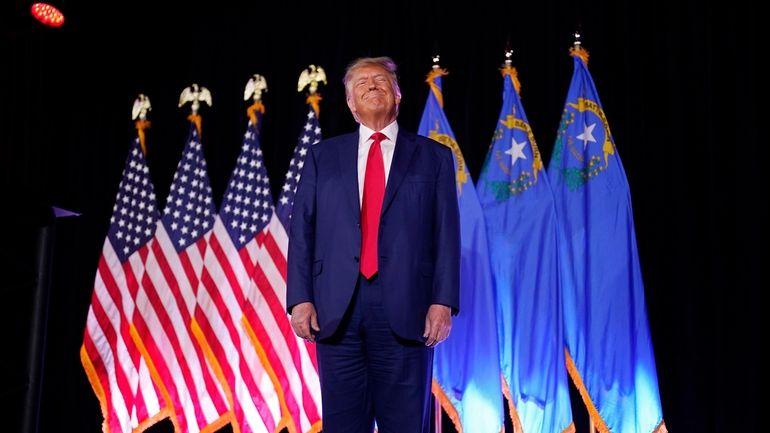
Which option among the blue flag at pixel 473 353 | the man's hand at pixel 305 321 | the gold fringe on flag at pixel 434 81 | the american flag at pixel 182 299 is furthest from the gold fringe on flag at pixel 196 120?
the man's hand at pixel 305 321

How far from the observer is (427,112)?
3711 mm

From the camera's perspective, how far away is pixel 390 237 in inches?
90.3

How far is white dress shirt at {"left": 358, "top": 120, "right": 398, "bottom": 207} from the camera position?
244 centimetres

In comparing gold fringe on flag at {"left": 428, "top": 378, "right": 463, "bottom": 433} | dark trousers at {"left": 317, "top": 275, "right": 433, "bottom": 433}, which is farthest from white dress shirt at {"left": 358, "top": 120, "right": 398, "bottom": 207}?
gold fringe on flag at {"left": 428, "top": 378, "right": 463, "bottom": 433}

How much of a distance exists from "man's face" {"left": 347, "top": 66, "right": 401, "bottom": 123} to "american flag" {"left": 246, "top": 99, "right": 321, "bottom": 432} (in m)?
1.24

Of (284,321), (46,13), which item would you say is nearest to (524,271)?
(284,321)

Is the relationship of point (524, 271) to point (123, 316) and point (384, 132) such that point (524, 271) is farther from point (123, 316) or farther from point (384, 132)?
point (123, 316)

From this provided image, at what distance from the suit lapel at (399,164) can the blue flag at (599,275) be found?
4.15 feet

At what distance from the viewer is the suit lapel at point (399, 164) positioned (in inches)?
92.1

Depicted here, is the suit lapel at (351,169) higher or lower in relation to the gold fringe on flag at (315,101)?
lower

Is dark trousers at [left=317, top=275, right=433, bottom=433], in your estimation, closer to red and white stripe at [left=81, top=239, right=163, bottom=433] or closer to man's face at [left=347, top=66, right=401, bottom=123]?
man's face at [left=347, top=66, right=401, bottom=123]

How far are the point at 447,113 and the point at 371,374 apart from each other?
6.28 ft

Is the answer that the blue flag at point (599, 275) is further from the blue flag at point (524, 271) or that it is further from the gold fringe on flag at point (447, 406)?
the gold fringe on flag at point (447, 406)

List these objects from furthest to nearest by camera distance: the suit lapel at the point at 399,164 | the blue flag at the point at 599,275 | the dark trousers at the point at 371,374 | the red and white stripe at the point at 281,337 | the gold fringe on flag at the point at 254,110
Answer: the gold fringe on flag at the point at 254,110, the red and white stripe at the point at 281,337, the blue flag at the point at 599,275, the suit lapel at the point at 399,164, the dark trousers at the point at 371,374
